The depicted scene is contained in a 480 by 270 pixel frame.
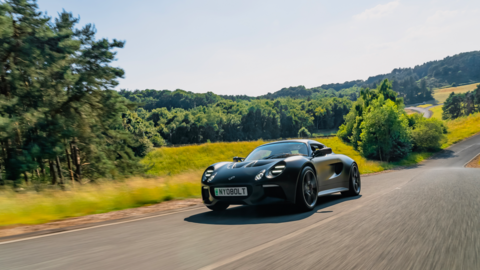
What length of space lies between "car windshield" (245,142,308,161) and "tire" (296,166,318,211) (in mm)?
605

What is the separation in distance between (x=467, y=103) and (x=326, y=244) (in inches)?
5818

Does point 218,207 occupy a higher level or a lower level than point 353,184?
higher

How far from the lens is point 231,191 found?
5.41m

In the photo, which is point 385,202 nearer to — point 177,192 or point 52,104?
point 177,192

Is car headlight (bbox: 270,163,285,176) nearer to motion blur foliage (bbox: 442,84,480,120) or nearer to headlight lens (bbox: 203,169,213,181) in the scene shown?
headlight lens (bbox: 203,169,213,181)

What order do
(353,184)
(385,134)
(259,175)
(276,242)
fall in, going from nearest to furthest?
(276,242)
(259,175)
(353,184)
(385,134)

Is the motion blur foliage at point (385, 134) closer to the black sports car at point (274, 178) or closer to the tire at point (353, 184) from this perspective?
the tire at point (353, 184)

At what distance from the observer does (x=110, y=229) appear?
4.72 m

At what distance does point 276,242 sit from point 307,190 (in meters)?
2.40

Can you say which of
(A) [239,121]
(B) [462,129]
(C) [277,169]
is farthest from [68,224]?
(A) [239,121]

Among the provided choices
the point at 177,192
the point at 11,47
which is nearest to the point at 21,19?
the point at 11,47

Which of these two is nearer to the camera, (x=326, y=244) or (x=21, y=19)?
(x=326, y=244)

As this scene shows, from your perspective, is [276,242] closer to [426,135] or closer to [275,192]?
[275,192]

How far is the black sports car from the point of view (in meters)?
5.27
